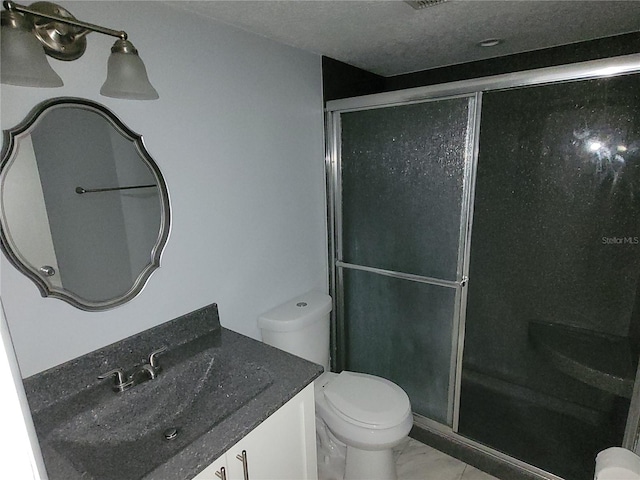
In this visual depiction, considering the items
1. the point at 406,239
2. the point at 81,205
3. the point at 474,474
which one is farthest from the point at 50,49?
the point at 474,474

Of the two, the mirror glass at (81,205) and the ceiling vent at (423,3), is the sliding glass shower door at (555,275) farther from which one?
the mirror glass at (81,205)

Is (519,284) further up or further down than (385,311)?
further up

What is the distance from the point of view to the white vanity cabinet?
1012 mm

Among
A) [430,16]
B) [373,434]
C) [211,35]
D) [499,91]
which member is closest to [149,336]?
[373,434]

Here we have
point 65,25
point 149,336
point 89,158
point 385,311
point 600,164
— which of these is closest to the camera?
point 65,25

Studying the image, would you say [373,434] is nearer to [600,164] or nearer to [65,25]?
[600,164]

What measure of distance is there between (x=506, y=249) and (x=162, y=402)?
160cm

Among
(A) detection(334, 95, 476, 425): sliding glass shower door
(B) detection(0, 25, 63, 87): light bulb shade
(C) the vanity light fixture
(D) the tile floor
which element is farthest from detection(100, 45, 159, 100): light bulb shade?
(D) the tile floor

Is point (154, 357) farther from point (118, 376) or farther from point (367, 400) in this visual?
point (367, 400)

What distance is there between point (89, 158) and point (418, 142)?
4.56 ft

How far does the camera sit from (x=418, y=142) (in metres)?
1.77

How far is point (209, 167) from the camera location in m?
1.44

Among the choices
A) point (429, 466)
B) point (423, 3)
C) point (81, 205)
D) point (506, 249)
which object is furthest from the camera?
point (429, 466)

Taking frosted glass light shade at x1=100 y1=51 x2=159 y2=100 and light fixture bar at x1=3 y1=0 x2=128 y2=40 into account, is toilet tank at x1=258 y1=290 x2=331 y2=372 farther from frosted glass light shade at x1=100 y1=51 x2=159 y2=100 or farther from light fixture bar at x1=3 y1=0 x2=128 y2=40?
light fixture bar at x1=3 y1=0 x2=128 y2=40
